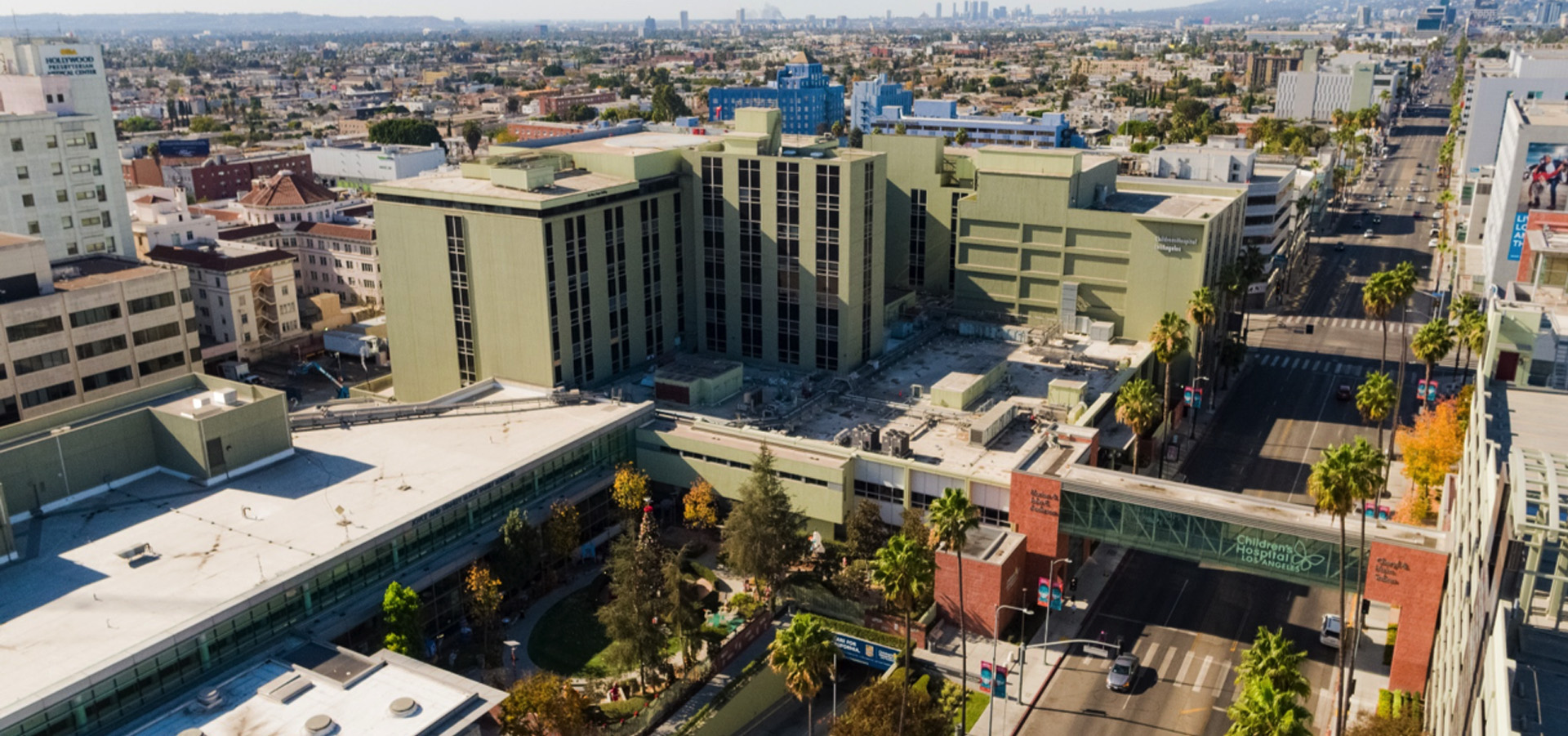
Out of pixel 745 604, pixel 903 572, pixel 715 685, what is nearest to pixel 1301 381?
pixel 745 604

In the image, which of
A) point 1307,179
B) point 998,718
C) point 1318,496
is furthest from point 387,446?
point 1307,179

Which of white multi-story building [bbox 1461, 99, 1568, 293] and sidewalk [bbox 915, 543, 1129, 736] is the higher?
white multi-story building [bbox 1461, 99, 1568, 293]

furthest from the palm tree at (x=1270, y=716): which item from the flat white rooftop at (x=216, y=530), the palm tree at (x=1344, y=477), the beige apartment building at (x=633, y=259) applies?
the beige apartment building at (x=633, y=259)

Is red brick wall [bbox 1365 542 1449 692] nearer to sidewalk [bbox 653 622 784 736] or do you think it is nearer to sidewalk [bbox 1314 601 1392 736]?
sidewalk [bbox 1314 601 1392 736]

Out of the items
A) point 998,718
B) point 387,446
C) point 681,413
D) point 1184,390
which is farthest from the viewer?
point 1184,390

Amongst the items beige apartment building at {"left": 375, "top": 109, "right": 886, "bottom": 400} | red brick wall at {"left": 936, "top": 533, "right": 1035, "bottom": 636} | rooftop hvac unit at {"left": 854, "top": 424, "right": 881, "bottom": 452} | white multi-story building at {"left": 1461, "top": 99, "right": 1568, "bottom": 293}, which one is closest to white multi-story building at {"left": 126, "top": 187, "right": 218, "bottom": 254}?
beige apartment building at {"left": 375, "top": 109, "right": 886, "bottom": 400}

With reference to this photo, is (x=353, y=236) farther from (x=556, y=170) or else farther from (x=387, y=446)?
(x=387, y=446)

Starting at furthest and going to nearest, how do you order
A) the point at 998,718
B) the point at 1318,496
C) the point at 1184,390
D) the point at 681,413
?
the point at 1184,390
the point at 681,413
the point at 998,718
the point at 1318,496
